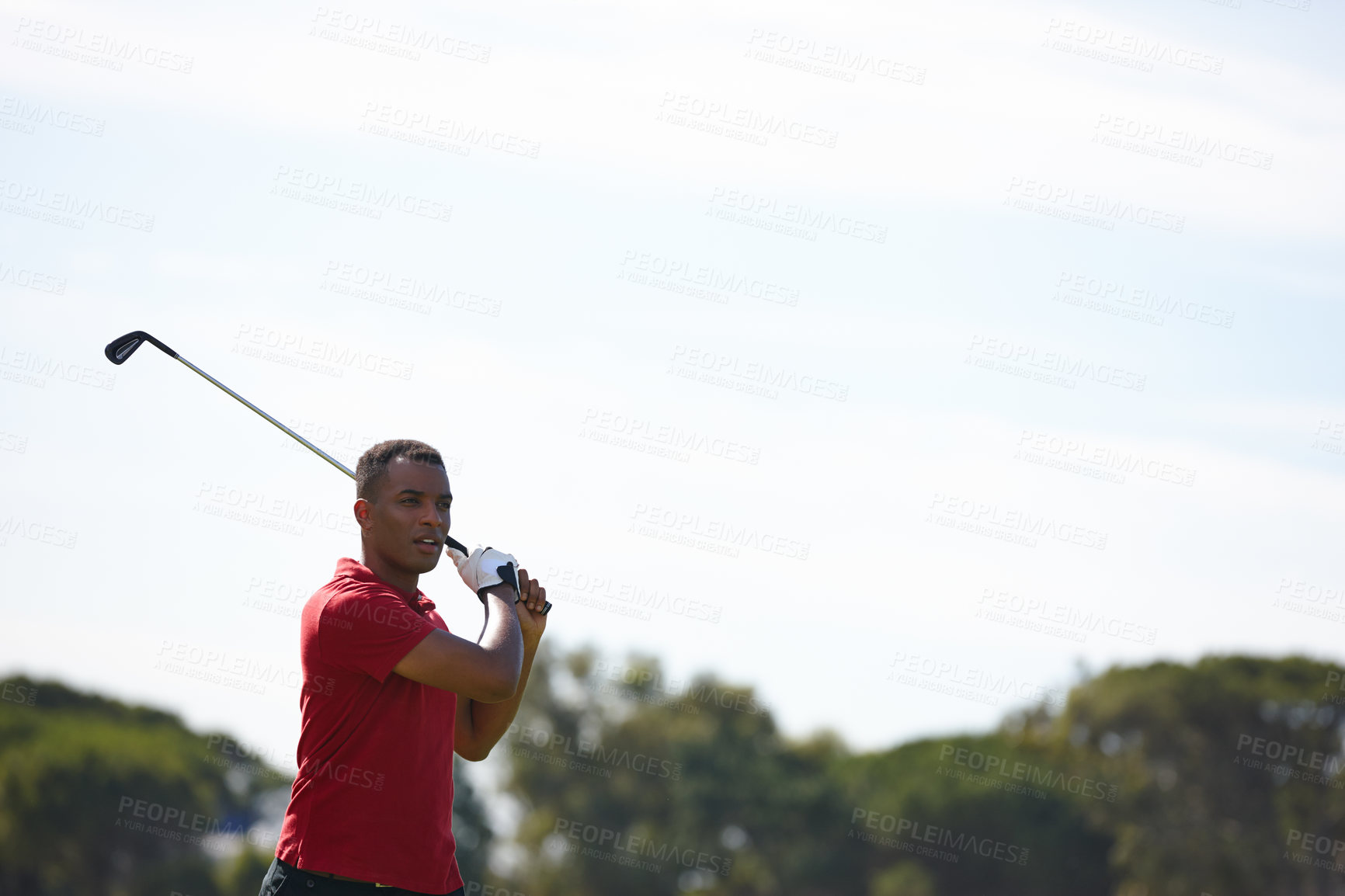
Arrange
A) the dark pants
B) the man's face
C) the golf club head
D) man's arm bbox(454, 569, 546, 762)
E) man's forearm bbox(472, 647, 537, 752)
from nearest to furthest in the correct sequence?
the dark pants → the man's face → man's arm bbox(454, 569, 546, 762) → man's forearm bbox(472, 647, 537, 752) → the golf club head

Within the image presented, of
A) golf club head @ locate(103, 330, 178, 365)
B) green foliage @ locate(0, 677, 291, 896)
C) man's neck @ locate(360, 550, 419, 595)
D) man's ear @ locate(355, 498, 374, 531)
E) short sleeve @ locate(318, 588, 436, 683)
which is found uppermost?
golf club head @ locate(103, 330, 178, 365)

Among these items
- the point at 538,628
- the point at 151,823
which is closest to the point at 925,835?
the point at 151,823

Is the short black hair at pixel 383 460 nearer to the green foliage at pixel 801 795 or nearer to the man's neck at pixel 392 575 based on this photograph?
the man's neck at pixel 392 575

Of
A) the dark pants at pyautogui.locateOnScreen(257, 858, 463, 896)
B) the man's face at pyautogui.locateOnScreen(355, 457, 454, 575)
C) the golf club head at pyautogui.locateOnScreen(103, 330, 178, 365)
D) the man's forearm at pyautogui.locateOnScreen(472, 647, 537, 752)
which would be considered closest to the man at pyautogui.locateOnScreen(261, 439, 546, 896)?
the dark pants at pyautogui.locateOnScreen(257, 858, 463, 896)

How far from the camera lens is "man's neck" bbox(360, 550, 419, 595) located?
5.52m

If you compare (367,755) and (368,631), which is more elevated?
(368,631)

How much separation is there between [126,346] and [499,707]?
3001mm

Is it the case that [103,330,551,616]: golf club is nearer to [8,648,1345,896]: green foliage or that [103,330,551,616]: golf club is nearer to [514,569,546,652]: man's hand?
[514,569,546,652]: man's hand

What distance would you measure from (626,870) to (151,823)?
20620mm

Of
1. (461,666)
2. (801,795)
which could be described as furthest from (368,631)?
(801,795)

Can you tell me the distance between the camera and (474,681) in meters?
5.05

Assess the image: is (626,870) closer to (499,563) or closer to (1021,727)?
(1021,727)

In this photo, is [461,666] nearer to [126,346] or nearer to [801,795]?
[126,346]

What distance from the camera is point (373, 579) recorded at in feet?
17.6
